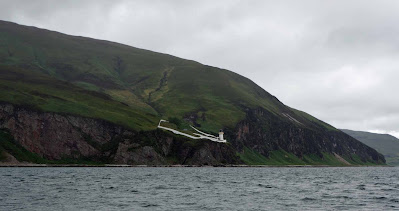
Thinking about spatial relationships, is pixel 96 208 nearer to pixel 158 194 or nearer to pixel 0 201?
pixel 0 201

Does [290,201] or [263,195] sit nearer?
[290,201]

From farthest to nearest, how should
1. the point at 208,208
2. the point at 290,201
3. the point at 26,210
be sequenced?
the point at 290,201, the point at 208,208, the point at 26,210

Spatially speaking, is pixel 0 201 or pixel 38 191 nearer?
pixel 0 201

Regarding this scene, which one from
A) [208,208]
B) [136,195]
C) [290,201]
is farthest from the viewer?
[136,195]

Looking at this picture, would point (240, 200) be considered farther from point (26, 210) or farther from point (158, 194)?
point (26, 210)

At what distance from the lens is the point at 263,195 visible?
69938mm

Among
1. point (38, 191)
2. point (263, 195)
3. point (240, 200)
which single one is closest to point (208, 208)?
point (240, 200)

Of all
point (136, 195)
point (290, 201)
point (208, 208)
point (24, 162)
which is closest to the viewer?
point (208, 208)

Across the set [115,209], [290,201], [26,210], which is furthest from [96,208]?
[290,201]

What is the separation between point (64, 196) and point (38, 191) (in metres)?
8.74

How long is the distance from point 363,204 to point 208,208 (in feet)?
67.5

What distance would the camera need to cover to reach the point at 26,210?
49.2m

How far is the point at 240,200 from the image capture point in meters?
62.7

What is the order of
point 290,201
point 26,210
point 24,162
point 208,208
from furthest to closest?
point 24,162 < point 290,201 < point 208,208 < point 26,210
